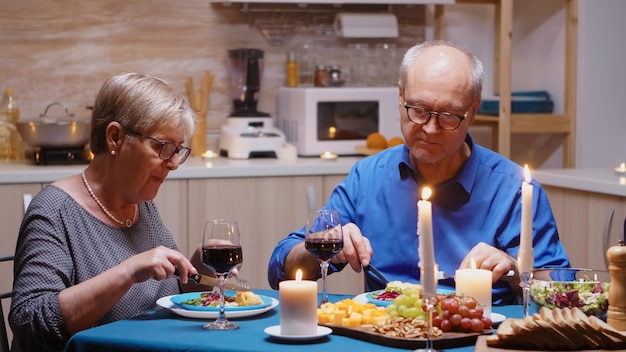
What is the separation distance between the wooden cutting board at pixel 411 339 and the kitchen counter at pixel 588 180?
1805 millimetres

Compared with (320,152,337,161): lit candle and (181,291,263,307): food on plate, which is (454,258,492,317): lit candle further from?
(320,152,337,161): lit candle

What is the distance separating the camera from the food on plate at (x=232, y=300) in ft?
6.57

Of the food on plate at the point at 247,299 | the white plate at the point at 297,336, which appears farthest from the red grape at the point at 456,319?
the food on plate at the point at 247,299

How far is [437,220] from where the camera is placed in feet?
7.95

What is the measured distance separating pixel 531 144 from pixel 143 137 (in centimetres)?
308

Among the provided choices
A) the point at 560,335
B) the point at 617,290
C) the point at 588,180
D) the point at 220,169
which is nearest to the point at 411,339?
the point at 560,335

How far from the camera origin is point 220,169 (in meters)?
3.93

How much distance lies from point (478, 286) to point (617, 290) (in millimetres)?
267

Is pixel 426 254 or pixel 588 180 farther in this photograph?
pixel 588 180

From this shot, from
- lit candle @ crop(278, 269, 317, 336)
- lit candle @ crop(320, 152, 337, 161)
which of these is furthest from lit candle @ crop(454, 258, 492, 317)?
lit candle @ crop(320, 152, 337, 161)

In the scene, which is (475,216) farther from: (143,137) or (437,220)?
(143,137)

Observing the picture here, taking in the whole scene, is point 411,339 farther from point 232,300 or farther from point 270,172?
point 270,172

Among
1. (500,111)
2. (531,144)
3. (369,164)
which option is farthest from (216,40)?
(369,164)

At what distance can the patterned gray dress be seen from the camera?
1.98 meters
